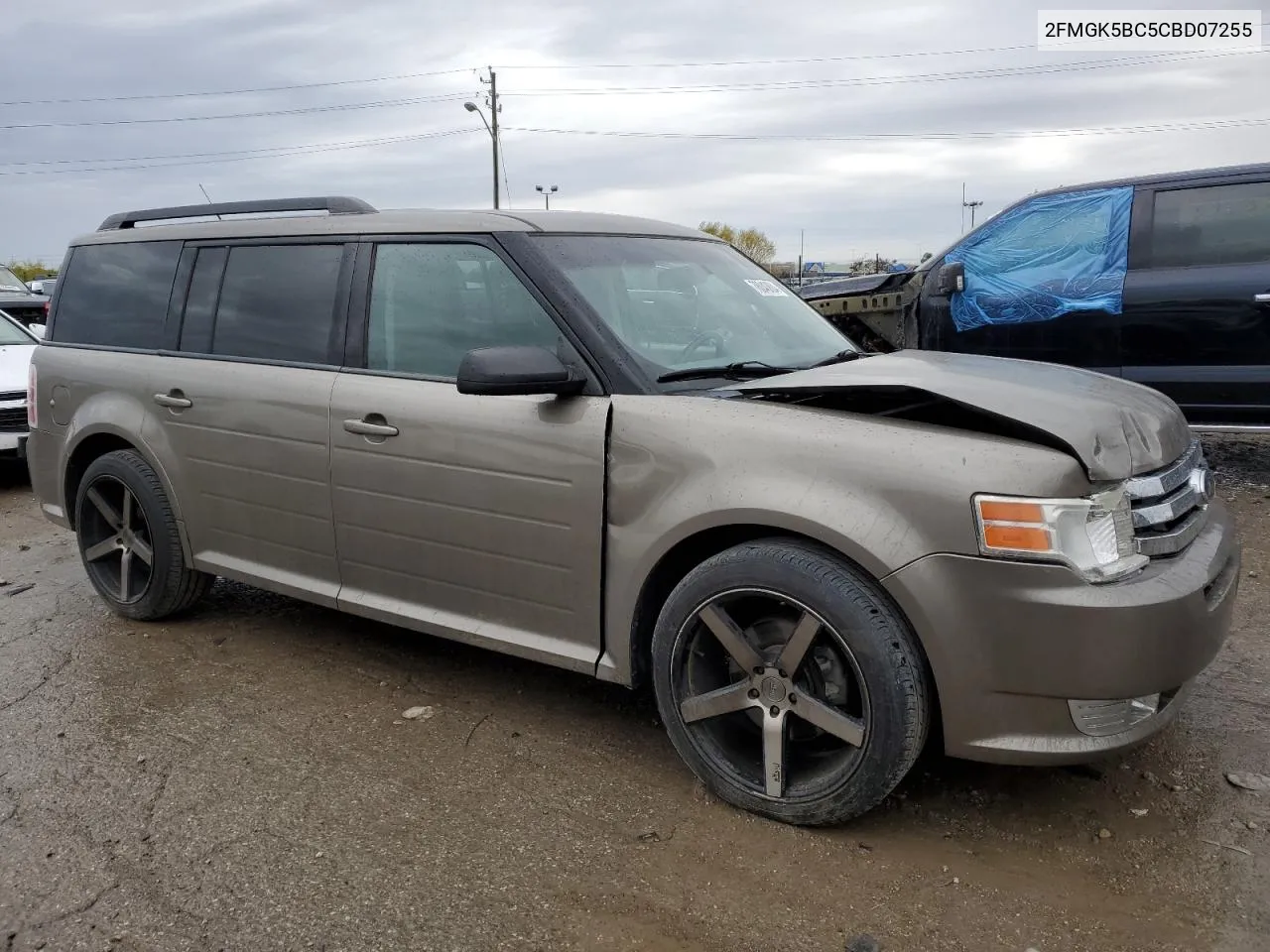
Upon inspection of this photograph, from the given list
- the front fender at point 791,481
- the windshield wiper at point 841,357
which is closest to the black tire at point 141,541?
the front fender at point 791,481

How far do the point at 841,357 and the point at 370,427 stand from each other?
1.73m

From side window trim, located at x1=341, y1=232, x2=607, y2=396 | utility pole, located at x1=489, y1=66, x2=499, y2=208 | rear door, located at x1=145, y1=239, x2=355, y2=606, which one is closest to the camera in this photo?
side window trim, located at x1=341, y1=232, x2=607, y2=396

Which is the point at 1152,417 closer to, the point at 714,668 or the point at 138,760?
the point at 714,668

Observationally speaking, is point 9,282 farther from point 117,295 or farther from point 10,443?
point 117,295

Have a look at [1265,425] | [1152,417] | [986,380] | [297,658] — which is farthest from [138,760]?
[1265,425]

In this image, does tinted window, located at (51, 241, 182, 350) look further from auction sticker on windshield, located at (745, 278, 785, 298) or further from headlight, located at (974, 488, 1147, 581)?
headlight, located at (974, 488, 1147, 581)

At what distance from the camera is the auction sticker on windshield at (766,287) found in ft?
13.0

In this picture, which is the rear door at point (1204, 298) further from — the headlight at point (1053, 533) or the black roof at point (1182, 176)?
the headlight at point (1053, 533)

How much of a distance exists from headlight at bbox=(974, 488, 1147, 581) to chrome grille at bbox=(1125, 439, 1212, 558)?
5.4 inches

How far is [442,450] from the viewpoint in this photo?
3391mm

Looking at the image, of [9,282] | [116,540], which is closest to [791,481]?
[116,540]

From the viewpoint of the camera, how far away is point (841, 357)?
379 cm

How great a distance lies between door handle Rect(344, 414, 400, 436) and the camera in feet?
11.5

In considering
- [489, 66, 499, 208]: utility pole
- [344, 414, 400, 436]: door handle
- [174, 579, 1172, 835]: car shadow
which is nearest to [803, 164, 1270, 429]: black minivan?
[174, 579, 1172, 835]: car shadow
